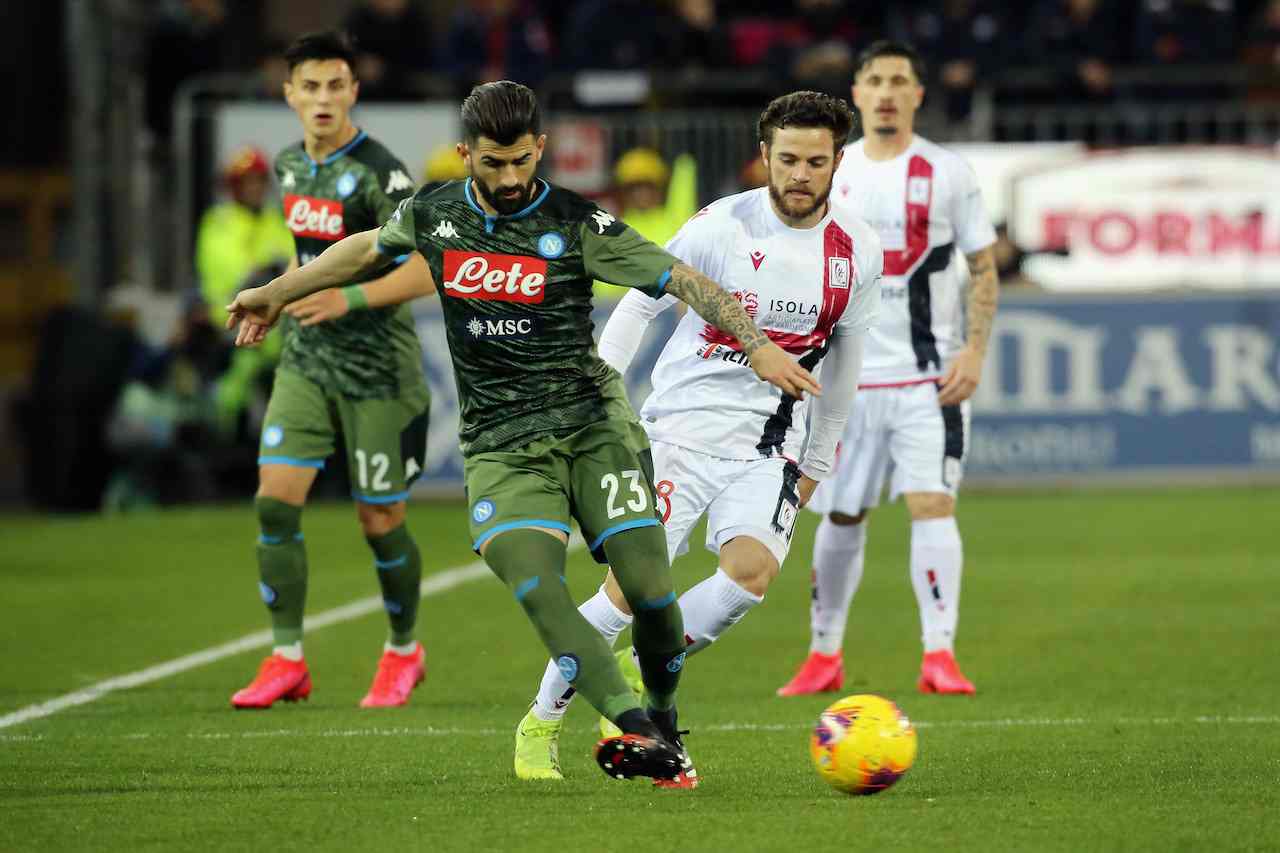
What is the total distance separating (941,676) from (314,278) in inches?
132

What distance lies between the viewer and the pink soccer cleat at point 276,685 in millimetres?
8719

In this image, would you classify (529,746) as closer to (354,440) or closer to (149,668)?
(354,440)

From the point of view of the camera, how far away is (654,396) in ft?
25.3

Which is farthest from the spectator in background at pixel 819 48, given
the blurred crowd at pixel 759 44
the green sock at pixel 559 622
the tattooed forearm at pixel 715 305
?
the green sock at pixel 559 622

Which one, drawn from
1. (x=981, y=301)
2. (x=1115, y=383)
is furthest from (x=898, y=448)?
(x=1115, y=383)

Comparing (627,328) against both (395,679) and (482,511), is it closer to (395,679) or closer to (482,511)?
(482,511)

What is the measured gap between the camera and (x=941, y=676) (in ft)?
29.6

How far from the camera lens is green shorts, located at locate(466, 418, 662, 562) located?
6.62 meters

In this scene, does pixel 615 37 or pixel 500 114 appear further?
pixel 615 37

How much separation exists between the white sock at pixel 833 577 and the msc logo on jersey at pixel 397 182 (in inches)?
82.7

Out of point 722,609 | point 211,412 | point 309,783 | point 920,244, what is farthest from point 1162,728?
point 211,412

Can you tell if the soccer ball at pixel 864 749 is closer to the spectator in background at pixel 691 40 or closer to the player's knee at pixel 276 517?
the player's knee at pixel 276 517

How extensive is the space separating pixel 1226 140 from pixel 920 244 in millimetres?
10350

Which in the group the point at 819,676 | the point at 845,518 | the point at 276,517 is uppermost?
the point at 276,517
